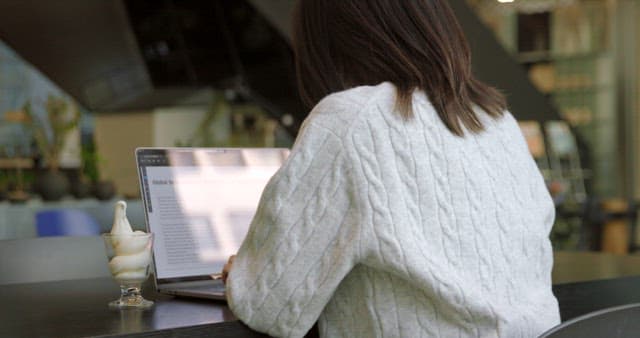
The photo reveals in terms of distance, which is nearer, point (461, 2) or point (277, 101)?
point (461, 2)

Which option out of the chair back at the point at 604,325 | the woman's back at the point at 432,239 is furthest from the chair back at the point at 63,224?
the chair back at the point at 604,325

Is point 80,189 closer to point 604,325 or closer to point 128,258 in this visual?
point 128,258

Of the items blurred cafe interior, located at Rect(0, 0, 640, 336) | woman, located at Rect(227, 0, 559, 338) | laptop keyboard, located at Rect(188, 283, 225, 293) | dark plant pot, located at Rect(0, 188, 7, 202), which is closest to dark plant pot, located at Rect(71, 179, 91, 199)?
blurred cafe interior, located at Rect(0, 0, 640, 336)

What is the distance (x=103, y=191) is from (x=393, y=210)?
17.0 feet

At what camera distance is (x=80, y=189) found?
6004mm

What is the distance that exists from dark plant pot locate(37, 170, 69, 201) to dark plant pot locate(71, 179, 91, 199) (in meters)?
0.12

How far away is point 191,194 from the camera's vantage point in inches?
61.6

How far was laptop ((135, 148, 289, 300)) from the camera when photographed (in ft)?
4.92

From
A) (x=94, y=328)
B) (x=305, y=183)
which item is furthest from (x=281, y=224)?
(x=94, y=328)

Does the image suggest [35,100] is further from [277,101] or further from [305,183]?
[305,183]

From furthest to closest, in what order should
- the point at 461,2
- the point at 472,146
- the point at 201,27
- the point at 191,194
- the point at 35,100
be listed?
1. the point at 35,100
2. the point at 201,27
3. the point at 461,2
4. the point at 191,194
5. the point at 472,146

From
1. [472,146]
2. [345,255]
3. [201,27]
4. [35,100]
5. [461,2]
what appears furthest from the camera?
[35,100]

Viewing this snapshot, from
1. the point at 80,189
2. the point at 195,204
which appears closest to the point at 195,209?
the point at 195,204

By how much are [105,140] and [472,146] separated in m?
7.25
